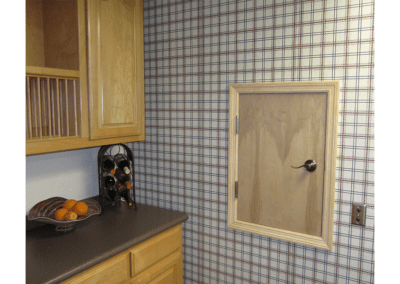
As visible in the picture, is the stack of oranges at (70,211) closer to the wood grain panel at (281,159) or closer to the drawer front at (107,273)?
the drawer front at (107,273)

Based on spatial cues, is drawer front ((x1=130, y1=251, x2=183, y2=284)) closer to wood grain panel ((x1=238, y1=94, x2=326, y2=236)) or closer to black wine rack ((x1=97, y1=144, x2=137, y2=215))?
black wine rack ((x1=97, y1=144, x2=137, y2=215))

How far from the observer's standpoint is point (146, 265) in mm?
1854

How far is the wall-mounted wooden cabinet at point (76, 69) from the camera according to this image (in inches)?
66.3

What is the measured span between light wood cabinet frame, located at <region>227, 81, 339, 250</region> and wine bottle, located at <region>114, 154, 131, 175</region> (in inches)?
28.4

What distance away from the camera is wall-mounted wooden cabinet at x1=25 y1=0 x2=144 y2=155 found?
1.68m

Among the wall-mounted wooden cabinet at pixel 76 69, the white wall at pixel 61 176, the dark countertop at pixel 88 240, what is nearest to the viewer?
the dark countertop at pixel 88 240

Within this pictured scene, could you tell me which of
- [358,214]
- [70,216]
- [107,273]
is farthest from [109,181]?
[358,214]

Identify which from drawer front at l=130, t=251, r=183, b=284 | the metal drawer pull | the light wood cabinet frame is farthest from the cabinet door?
the metal drawer pull

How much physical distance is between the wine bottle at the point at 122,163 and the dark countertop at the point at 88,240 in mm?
288

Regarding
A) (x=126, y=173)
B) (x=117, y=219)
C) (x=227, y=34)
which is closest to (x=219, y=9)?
(x=227, y=34)

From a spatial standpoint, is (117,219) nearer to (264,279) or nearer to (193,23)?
(264,279)

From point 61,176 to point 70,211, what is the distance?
41 cm

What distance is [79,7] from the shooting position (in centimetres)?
171

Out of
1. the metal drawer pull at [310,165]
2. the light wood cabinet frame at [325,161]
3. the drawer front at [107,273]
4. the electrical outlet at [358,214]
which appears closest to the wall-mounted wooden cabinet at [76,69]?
the drawer front at [107,273]
